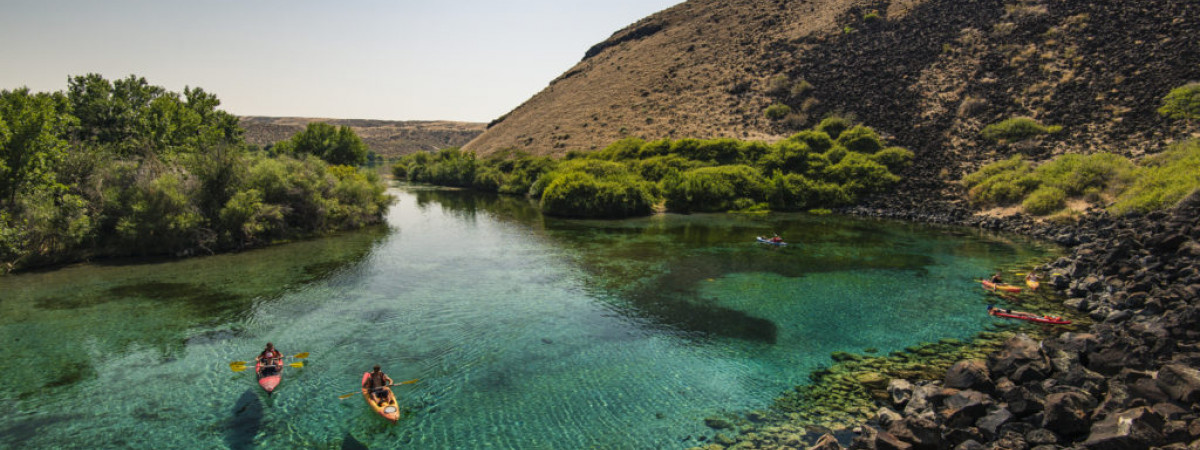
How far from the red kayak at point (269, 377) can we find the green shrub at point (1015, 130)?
274 ft

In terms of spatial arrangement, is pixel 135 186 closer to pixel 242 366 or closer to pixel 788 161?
pixel 242 366

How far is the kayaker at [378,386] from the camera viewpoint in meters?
18.6

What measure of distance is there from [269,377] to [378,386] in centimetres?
469

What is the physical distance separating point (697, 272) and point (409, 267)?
2135 cm

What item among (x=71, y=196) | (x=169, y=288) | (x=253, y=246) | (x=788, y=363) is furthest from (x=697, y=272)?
(x=71, y=196)

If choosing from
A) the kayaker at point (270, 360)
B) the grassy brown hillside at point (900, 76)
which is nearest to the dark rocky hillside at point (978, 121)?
the grassy brown hillside at point (900, 76)

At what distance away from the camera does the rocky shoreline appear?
14.0 meters

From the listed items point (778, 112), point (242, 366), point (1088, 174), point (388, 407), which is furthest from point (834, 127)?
point (242, 366)

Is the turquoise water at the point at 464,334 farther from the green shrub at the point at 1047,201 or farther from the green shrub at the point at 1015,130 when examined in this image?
the green shrub at the point at 1015,130

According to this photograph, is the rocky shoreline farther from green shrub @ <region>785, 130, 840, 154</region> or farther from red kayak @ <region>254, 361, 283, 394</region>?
green shrub @ <region>785, 130, 840, 154</region>

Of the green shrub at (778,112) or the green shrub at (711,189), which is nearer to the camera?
the green shrub at (711,189)

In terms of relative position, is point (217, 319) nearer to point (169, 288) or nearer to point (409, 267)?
point (169, 288)

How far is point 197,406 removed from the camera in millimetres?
19109

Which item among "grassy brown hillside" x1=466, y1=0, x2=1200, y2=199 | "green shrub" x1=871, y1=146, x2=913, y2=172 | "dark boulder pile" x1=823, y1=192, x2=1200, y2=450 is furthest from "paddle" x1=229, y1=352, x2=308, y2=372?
"green shrub" x1=871, y1=146, x2=913, y2=172
